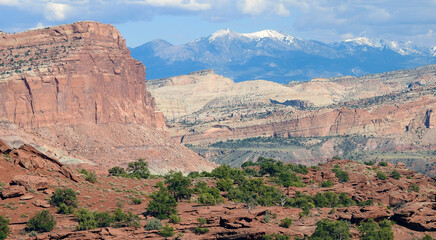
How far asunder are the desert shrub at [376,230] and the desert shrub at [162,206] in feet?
42.4

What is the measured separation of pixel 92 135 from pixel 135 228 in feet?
286

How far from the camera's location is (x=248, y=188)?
81.8 meters

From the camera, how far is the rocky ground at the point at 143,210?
59.5 meters

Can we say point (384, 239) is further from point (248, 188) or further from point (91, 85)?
point (91, 85)

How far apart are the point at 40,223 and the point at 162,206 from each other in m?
9.31

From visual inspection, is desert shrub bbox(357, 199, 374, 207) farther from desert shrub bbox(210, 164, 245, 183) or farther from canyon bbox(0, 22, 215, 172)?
canyon bbox(0, 22, 215, 172)

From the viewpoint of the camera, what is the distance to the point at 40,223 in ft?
194

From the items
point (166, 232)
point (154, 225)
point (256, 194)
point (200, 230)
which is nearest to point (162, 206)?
point (154, 225)

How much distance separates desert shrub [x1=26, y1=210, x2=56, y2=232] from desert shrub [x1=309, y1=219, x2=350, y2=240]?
16.5 m

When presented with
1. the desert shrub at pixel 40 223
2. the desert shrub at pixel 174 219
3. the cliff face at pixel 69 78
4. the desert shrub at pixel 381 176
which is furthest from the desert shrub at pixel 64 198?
the cliff face at pixel 69 78

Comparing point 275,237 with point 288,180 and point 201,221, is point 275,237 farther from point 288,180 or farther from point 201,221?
point 288,180

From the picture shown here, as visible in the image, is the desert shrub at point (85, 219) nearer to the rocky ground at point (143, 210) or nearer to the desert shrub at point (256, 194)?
the rocky ground at point (143, 210)

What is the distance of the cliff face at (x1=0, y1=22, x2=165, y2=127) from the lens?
5561 inches

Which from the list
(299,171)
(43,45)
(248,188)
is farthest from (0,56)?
(248,188)
